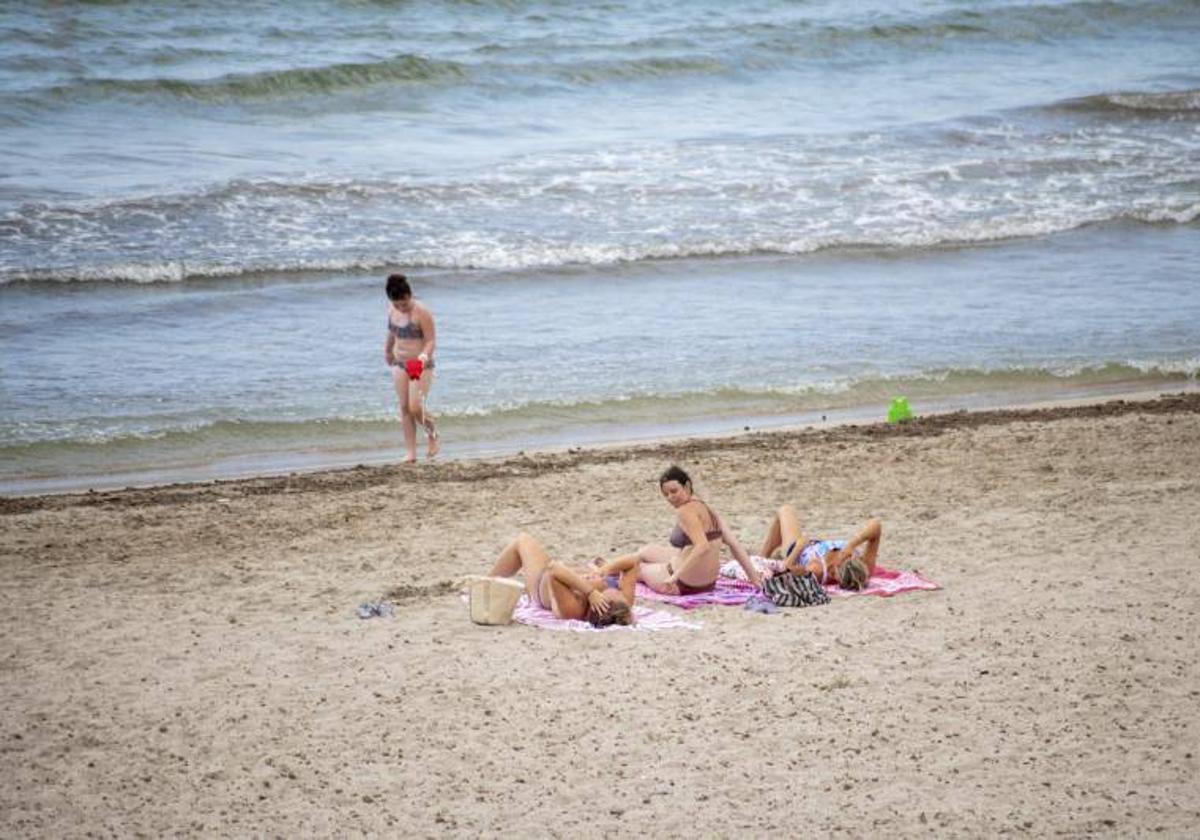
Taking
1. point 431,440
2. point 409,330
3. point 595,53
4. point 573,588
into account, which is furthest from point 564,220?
point 573,588

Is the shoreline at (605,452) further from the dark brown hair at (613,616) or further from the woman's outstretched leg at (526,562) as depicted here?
the dark brown hair at (613,616)

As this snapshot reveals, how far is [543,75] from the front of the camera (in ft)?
87.9

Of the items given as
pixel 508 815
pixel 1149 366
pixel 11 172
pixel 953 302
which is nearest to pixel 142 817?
pixel 508 815

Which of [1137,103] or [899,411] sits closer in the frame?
[899,411]

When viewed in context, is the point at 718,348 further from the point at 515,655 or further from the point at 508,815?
the point at 508,815

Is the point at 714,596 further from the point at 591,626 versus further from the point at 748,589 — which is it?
the point at 591,626

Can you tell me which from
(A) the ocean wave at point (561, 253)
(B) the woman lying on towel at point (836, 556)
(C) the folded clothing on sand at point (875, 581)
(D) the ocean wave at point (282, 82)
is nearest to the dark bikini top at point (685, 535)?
(C) the folded clothing on sand at point (875, 581)

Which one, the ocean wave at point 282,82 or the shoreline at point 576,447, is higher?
the ocean wave at point 282,82

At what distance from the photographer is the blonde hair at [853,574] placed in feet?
28.7

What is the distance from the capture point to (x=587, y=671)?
7742 mm

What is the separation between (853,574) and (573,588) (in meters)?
1.56

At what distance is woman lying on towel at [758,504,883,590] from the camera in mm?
8781

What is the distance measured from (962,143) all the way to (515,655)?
682 inches

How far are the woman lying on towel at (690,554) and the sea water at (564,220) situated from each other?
3514 mm
